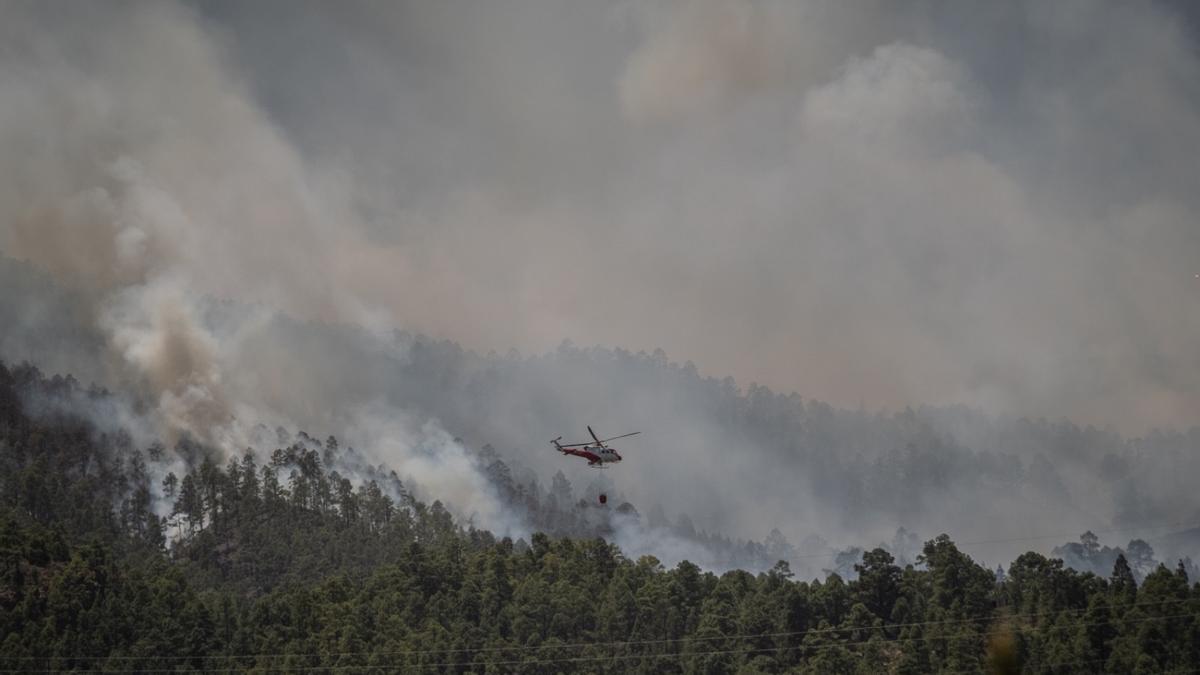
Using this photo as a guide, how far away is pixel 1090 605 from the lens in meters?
148

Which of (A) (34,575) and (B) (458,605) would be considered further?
(B) (458,605)

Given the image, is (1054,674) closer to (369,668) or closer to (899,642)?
(899,642)

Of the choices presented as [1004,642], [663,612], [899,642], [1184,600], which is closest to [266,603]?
Answer: [663,612]

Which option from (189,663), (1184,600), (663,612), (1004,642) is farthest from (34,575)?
(1184,600)

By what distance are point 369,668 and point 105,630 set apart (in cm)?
3717

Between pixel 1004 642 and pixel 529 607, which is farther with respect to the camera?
pixel 529 607

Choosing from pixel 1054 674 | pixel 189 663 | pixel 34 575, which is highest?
pixel 34 575

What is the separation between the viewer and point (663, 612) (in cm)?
18212

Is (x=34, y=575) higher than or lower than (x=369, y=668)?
higher

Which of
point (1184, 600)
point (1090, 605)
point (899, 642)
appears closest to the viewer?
point (1184, 600)

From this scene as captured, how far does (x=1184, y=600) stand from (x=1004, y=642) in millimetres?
21315

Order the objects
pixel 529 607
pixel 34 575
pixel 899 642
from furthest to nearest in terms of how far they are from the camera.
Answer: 1. pixel 529 607
2. pixel 34 575
3. pixel 899 642

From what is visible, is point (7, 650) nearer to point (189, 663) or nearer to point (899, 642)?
point (189, 663)

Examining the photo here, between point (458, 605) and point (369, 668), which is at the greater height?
point (458, 605)
